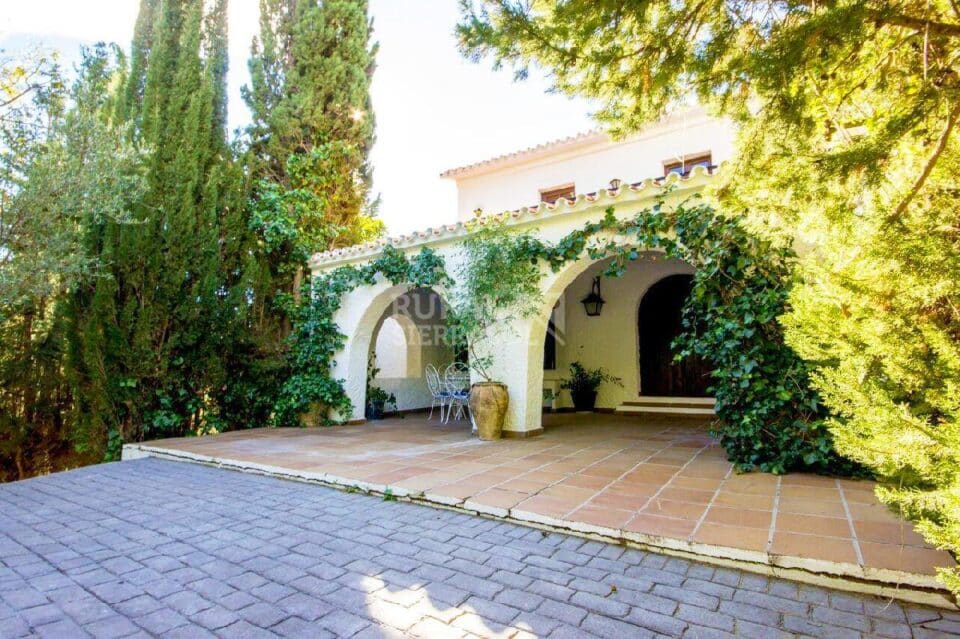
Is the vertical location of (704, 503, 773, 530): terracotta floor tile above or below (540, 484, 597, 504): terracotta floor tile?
above

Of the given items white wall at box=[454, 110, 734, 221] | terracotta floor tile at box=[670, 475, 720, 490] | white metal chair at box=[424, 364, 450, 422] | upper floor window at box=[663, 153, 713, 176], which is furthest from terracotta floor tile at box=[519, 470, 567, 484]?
upper floor window at box=[663, 153, 713, 176]

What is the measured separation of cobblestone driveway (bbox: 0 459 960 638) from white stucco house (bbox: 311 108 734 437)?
132 inches

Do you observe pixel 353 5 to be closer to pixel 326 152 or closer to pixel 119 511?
pixel 326 152

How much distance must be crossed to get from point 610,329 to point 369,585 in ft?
24.5

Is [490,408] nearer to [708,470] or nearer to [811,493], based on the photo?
[708,470]

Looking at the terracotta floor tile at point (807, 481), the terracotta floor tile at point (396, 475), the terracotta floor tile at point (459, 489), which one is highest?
the terracotta floor tile at point (807, 481)

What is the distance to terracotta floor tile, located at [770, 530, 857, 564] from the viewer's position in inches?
89.2

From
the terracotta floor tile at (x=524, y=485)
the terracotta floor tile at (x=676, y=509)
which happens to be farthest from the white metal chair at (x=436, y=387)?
the terracotta floor tile at (x=676, y=509)

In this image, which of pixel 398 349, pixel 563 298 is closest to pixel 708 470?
pixel 563 298

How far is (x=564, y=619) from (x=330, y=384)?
628 cm

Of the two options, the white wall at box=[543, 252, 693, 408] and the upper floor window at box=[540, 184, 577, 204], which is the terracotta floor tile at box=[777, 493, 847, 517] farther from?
the upper floor window at box=[540, 184, 577, 204]

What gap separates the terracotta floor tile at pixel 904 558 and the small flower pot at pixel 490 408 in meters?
3.91

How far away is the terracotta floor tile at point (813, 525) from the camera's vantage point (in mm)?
2576

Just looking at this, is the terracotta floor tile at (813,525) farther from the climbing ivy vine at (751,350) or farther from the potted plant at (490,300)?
the potted plant at (490,300)
